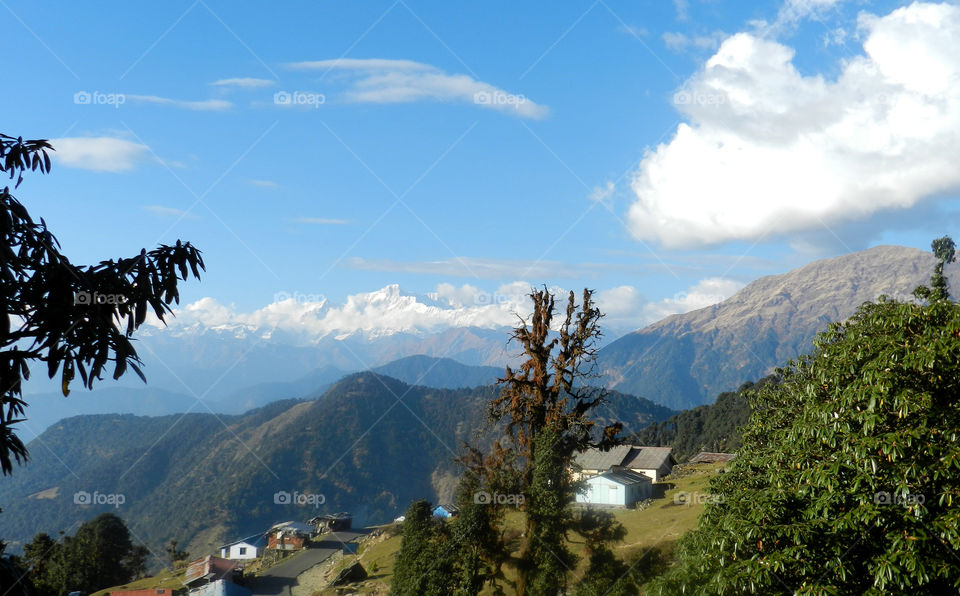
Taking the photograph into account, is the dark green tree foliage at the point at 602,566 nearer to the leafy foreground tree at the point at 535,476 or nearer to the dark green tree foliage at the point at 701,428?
the leafy foreground tree at the point at 535,476

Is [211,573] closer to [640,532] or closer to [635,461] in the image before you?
[640,532]

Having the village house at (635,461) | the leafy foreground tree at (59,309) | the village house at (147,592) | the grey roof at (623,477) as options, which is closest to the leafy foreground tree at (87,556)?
the village house at (147,592)

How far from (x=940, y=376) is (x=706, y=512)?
6475 mm

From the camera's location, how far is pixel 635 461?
79375mm

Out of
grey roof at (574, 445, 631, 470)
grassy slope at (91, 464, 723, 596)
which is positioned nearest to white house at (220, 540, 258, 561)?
grassy slope at (91, 464, 723, 596)

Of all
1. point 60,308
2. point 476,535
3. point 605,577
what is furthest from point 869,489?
point 476,535

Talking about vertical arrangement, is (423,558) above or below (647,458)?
below

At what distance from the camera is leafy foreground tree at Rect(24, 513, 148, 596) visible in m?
73.5

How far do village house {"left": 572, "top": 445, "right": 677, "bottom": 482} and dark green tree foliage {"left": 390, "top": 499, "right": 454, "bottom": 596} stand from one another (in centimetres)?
3942

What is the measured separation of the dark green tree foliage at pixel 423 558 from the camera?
34125 millimetres

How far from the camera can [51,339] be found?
330 inches

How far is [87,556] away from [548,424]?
7355cm

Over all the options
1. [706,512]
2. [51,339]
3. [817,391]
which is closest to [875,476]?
[817,391]

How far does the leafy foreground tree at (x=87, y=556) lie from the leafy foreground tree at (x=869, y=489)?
265 ft
